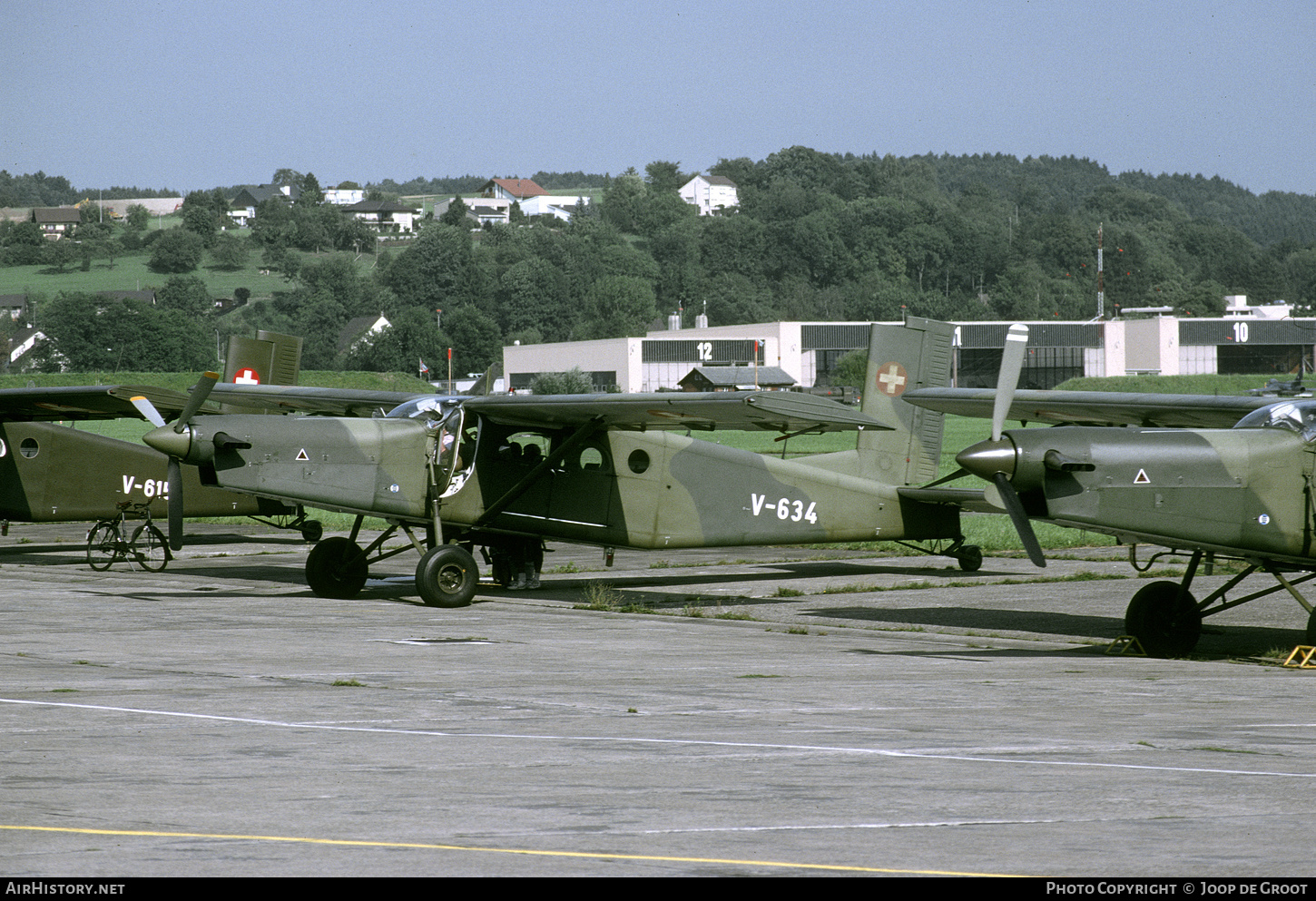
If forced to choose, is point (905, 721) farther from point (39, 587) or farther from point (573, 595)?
point (39, 587)

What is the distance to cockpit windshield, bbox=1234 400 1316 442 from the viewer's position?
12641mm

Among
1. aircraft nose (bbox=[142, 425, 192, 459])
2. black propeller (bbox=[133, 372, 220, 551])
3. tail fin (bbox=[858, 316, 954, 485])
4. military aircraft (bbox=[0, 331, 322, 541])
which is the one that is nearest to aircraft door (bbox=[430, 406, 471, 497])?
black propeller (bbox=[133, 372, 220, 551])

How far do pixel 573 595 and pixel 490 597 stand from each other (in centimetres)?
110

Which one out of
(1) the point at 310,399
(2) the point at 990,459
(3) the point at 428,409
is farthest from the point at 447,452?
(2) the point at 990,459

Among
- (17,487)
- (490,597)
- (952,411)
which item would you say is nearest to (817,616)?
(952,411)

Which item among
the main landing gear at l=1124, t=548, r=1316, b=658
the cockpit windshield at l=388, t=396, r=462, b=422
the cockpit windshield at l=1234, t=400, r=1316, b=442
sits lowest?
the main landing gear at l=1124, t=548, r=1316, b=658

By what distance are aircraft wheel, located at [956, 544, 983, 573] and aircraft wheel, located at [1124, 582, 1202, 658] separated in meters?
7.15

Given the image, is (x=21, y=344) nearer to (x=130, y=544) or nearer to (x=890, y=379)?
(x=130, y=544)

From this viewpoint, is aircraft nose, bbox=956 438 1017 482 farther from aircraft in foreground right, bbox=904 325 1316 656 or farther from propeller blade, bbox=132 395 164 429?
propeller blade, bbox=132 395 164 429

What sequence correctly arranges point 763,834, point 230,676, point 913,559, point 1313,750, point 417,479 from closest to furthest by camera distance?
point 763,834 < point 1313,750 < point 230,676 < point 417,479 < point 913,559

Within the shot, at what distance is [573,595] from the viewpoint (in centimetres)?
1842

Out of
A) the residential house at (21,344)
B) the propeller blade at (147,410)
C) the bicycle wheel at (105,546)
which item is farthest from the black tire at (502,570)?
the residential house at (21,344)

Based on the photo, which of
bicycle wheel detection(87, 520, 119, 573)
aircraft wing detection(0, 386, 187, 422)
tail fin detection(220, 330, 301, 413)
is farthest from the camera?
tail fin detection(220, 330, 301, 413)

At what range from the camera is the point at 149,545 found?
860 inches
